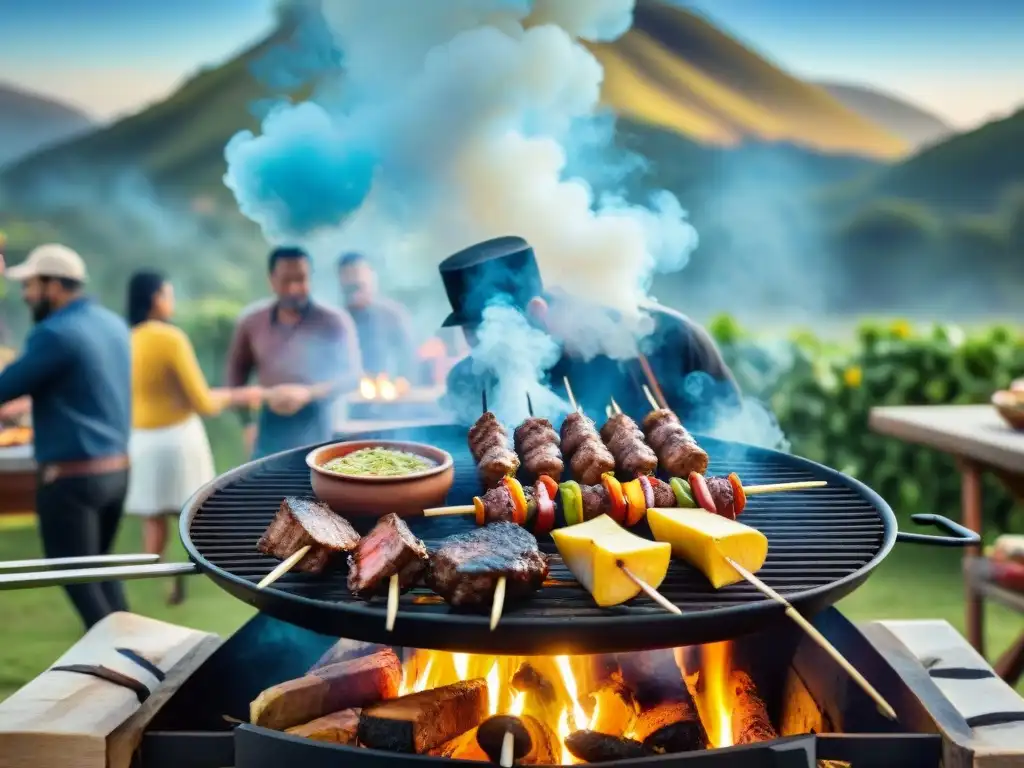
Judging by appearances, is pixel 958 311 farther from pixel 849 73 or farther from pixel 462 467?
pixel 462 467

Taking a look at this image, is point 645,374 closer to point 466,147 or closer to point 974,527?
point 466,147

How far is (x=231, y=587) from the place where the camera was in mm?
1913

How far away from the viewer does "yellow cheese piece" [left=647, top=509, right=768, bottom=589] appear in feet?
6.50

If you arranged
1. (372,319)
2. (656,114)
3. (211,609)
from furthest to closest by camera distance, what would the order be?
(656,114), (372,319), (211,609)

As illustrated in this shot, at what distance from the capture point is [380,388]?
270 inches

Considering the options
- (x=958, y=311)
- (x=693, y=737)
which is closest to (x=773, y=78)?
(x=958, y=311)

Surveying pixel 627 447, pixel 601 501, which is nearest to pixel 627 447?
pixel 627 447

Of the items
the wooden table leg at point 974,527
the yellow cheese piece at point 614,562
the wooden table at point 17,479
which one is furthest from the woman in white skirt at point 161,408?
the wooden table leg at point 974,527

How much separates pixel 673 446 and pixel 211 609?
4.53 meters

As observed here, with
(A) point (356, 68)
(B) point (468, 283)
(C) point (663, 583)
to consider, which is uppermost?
(A) point (356, 68)

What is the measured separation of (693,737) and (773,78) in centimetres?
3213

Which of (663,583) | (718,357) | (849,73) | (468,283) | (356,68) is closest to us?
(663,583)

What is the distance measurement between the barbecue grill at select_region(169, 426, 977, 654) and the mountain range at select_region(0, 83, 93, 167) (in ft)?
82.2

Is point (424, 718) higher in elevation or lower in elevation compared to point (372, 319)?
lower
